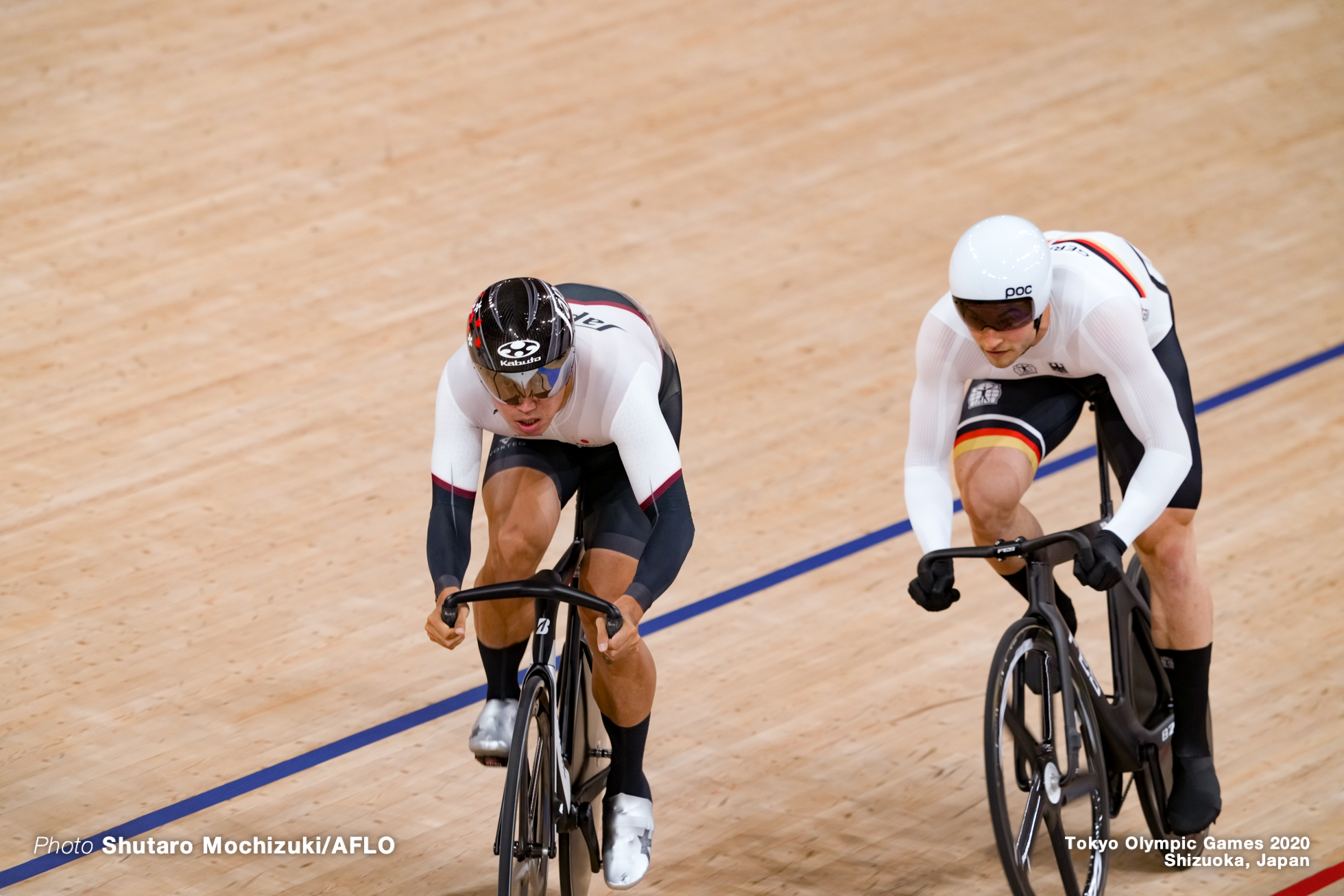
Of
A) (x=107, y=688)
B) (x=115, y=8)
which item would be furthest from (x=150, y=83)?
(x=107, y=688)

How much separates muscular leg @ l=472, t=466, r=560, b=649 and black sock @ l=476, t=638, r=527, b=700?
0.04ft

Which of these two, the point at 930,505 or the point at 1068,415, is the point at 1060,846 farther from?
the point at 1068,415

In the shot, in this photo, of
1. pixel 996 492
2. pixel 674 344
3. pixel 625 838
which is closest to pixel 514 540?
pixel 625 838

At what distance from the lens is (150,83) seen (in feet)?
21.2

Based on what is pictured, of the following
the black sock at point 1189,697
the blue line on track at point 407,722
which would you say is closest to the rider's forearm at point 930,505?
the black sock at point 1189,697

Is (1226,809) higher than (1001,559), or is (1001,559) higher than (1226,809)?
(1001,559)

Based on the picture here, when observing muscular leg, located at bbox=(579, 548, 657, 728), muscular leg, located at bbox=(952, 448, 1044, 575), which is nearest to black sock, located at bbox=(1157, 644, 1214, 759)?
muscular leg, located at bbox=(952, 448, 1044, 575)

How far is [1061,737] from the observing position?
302cm

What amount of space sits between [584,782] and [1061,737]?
2.91ft

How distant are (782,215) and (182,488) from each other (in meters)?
2.46

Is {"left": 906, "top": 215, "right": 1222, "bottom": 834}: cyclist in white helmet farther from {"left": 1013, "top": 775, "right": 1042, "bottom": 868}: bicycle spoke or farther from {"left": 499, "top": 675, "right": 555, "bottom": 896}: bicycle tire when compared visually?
{"left": 499, "top": 675, "right": 555, "bottom": 896}: bicycle tire

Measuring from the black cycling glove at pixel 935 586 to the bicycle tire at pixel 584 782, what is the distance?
0.59 metres

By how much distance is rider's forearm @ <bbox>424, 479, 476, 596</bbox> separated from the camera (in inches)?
104

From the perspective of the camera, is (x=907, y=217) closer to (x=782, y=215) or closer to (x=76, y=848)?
(x=782, y=215)
